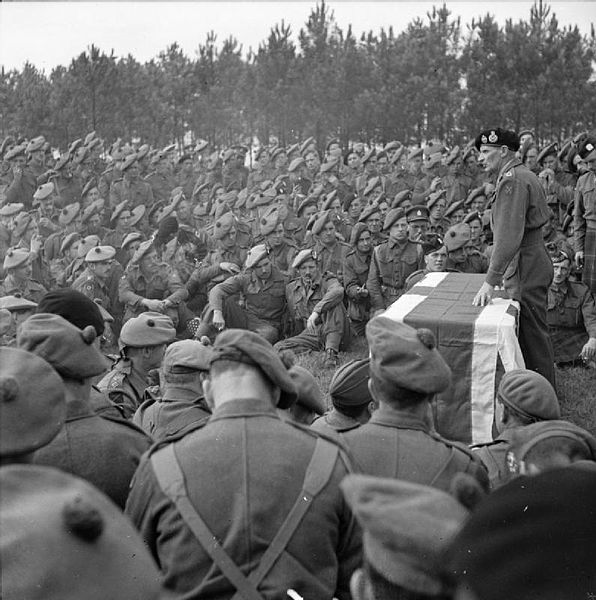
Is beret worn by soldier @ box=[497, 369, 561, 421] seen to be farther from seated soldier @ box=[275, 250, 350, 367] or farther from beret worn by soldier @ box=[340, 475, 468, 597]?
seated soldier @ box=[275, 250, 350, 367]

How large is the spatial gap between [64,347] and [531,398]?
191 cm

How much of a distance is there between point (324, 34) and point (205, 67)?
13.0 feet

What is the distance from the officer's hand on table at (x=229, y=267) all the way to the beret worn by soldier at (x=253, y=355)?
6302 mm

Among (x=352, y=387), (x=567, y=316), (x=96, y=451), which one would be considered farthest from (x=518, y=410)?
(x=567, y=316)

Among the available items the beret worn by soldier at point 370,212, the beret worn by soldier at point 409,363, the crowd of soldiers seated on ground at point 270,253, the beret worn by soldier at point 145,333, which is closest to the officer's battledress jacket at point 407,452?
the beret worn by soldier at point 409,363

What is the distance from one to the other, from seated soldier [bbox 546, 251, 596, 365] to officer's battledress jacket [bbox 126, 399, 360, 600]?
5.44m

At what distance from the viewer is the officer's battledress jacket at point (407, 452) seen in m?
2.60

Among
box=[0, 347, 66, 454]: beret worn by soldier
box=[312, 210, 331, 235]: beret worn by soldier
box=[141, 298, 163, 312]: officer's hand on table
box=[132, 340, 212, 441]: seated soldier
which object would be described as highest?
box=[0, 347, 66, 454]: beret worn by soldier

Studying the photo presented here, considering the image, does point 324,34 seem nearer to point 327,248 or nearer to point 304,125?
point 304,125

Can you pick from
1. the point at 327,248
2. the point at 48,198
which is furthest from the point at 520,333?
the point at 48,198

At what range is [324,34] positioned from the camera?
2541cm

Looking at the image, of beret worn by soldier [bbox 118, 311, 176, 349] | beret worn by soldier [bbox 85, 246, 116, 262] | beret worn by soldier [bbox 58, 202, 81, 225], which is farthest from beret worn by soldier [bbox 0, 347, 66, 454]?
beret worn by soldier [bbox 58, 202, 81, 225]

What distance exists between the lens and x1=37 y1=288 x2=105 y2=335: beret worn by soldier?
390 centimetres

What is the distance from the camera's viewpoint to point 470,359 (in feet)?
15.8
